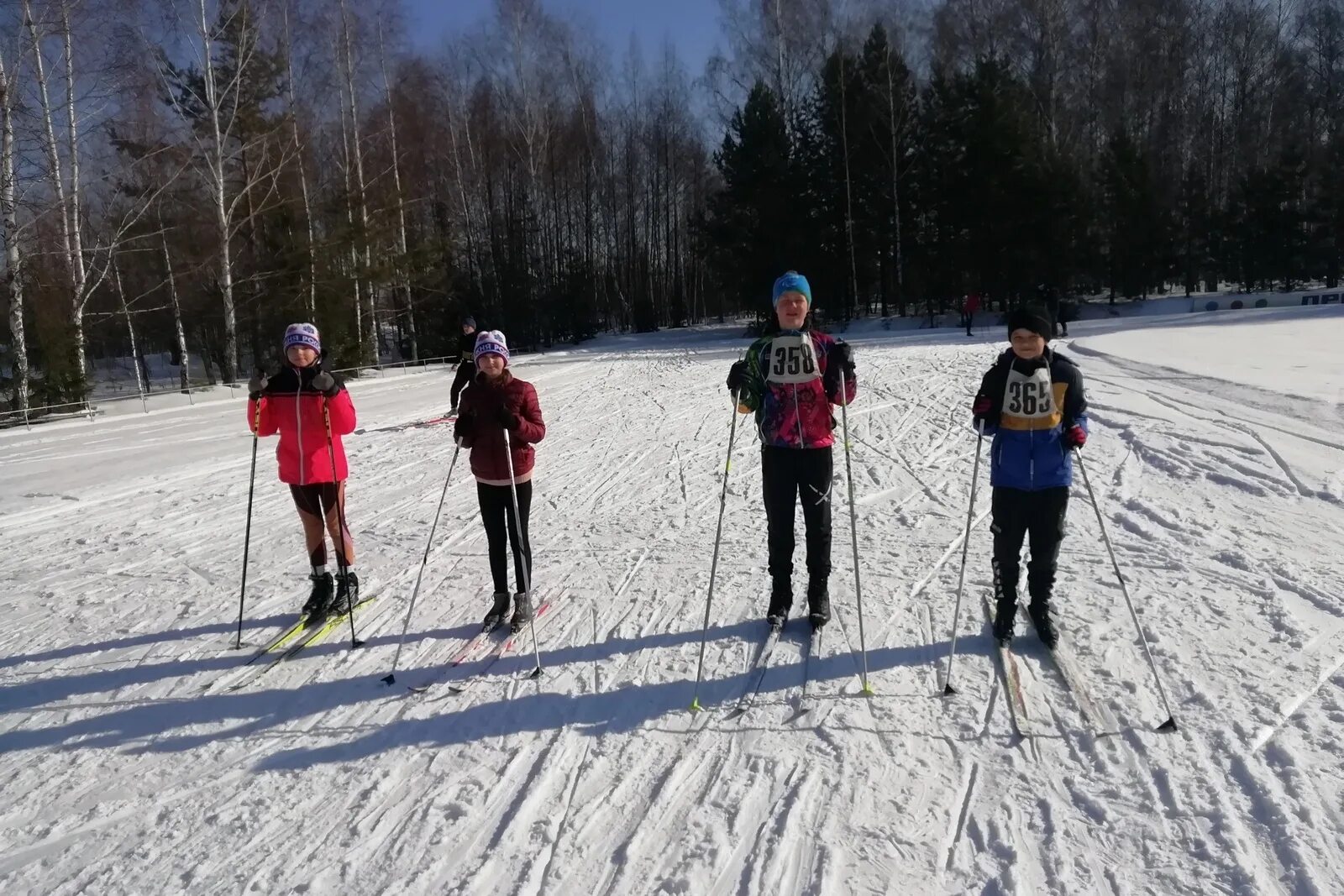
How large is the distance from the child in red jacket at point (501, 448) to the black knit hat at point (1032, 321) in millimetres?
2607

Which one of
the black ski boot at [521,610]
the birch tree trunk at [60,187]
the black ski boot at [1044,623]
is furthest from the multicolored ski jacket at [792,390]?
the birch tree trunk at [60,187]

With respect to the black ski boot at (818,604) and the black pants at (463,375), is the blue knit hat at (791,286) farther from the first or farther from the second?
the black pants at (463,375)

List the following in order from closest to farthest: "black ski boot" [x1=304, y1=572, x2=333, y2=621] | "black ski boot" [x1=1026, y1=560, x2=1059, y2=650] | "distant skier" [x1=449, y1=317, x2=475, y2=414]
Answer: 1. "black ski boot" [x1=1026, y1=560, x2=1059, y2=650]
2. "black ski boot" [x1=304, y1=572, x2=333, y2=621]
3. "distant skier" [x1=449, y1=317, x2=475, y2=414]

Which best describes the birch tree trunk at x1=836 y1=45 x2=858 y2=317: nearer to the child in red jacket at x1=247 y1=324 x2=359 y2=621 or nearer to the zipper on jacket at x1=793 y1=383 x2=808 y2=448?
the zipper on jacket at x1=793 y1=383 x2=808 y2=448

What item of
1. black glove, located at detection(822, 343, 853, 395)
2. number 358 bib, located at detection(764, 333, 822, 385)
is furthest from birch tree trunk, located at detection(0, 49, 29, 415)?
black glove, located at detection(822, 343, 853, 395)

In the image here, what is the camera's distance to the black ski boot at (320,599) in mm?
5004

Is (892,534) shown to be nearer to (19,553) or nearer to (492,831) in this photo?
(492,831)

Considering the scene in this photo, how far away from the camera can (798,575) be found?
17.8 ft

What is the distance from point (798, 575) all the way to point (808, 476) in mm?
1314

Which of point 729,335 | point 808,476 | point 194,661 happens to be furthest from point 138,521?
point 729,335

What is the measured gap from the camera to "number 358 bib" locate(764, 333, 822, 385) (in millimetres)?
4242

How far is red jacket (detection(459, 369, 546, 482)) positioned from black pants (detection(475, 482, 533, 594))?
10cm

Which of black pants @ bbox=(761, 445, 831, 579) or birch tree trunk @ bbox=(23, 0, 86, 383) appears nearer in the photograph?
black pants @ bbox=(761, 445, 831, 579)

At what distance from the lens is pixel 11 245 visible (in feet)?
52.1
